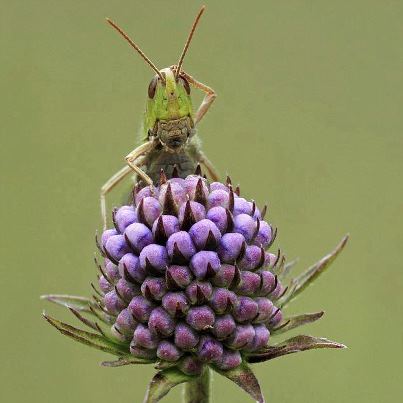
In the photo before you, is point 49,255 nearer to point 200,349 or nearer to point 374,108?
point 374,108

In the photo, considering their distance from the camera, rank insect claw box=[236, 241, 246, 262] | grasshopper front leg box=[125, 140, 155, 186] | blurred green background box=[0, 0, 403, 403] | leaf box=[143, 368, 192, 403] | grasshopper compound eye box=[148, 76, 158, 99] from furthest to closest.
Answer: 1. blurred green background box=[0, 0, 403, 403]
2. grasshopper compound eye box=[148, 76, 158, 99]
3. grasshopper front leg box=[125, 140, 155, 186]
4. insect claw box=[236, 241, 246, 262]
5. leaf box=[143, 368, 192, 403]

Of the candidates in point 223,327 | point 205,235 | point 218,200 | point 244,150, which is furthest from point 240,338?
point 244,150

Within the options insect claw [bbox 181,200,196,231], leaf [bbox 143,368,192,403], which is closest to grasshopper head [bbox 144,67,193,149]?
insect claw [bbox 181,200,196,231]

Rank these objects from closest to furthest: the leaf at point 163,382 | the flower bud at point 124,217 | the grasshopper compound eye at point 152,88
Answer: the leaf at point 163,382 → the flower bud at point 124,217 → the grasshopper compound eye at point 152,88

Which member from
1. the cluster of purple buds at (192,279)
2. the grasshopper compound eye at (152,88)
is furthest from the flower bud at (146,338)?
the grasshopper compound eye at (152,88)

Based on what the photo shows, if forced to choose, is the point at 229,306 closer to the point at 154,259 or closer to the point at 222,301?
the point at 222,301

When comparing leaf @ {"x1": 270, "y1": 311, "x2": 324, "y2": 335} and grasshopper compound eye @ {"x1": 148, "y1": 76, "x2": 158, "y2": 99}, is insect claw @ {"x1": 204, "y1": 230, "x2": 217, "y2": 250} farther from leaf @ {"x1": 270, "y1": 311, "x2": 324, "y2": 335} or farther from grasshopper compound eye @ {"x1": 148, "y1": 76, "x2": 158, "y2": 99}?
grasshopper compound eye @ {"x1": 148, "y1": 76, "x2": 158, "y2": 99}

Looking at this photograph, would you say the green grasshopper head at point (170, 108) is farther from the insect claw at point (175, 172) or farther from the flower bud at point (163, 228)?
the flower bud at point (163, 228)
